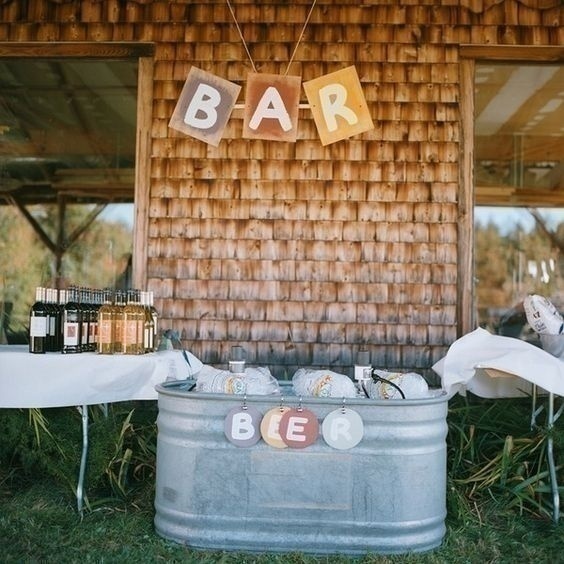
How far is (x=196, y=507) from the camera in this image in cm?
286

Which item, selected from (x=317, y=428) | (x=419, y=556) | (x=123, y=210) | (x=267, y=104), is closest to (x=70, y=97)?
(x=123, y=210)

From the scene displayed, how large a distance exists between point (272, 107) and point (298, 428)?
7.36 ft

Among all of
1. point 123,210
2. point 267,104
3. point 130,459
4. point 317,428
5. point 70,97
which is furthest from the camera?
point 123,210

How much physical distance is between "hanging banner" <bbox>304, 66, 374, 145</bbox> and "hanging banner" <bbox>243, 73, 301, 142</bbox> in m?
0.11

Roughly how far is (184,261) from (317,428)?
6.15 ft

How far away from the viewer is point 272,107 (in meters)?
4.29

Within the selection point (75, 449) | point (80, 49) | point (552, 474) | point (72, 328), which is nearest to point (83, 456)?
point (75, 449)

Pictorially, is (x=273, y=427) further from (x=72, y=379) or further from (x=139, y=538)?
(x=72, y=379)

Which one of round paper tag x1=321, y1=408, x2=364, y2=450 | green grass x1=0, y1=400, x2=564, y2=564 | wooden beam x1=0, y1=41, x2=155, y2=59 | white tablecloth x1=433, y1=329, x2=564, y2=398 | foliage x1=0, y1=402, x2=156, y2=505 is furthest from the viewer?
wooden beam x1=0, y1=41, x2=155, y2=59

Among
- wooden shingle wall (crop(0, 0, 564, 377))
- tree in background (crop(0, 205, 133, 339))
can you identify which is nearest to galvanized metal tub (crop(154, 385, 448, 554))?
wooden shingle wall (crop(0, 0, 564, 377))

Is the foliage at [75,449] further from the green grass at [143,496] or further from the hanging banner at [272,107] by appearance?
the hanging banner at [272,107]

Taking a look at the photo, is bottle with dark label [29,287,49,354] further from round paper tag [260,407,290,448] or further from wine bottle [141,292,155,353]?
round paper tag [260,407,290,448]

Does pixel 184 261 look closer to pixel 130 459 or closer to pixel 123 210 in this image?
pixel 130 459

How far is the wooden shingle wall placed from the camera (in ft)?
14.1
